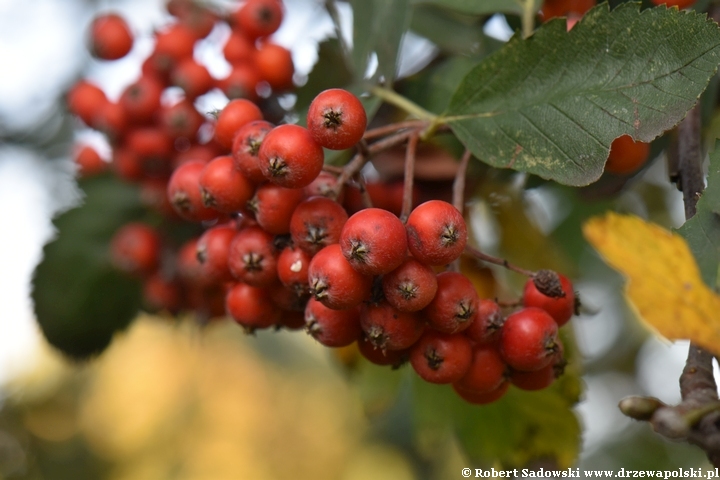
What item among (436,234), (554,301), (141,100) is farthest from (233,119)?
(141,100)

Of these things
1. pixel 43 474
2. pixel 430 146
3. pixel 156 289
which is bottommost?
pixel 43 474

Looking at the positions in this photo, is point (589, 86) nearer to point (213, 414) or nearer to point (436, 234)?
point (436, 234)

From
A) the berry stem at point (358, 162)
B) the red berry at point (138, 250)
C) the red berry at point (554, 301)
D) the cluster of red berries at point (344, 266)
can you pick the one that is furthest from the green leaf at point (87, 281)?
the red berry at point (554, 301)

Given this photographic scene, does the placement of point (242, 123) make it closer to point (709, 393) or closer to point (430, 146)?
point (430, 146)

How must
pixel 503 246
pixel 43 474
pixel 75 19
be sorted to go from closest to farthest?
pixel 503 246 < pixel 75 19 < pixel 43 474

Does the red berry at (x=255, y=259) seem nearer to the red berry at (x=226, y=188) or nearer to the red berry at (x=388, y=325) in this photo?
the red berry at (x=226, y=188)

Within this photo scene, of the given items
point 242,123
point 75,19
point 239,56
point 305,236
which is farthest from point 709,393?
point 75,19

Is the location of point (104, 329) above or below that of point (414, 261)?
below

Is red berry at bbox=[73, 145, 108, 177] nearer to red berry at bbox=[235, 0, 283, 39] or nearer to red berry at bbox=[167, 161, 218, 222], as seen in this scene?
red berry at bbox=[235, 0, 283, 39]

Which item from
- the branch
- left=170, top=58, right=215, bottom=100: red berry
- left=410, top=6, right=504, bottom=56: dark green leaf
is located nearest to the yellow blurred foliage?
left=170, top=58, right=215, bottom=100: red berry
